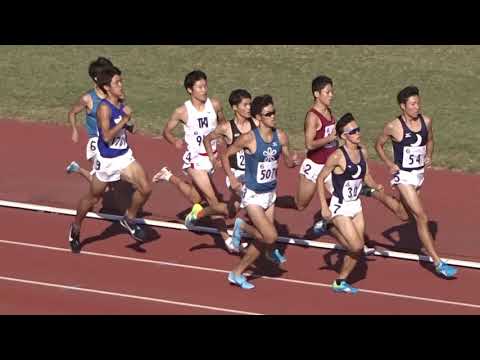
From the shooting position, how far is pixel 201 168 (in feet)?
52.8

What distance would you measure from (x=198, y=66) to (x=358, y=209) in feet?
38.0

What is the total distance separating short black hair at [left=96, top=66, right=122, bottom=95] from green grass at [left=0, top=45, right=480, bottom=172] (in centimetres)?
566

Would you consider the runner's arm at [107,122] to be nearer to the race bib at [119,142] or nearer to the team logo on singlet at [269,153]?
the race bib at [119,142]

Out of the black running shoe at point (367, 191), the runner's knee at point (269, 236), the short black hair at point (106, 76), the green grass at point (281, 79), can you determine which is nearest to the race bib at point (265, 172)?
the runner's knee at point (269, 236)

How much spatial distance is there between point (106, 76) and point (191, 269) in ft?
8.47

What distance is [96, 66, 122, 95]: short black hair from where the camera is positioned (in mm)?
15430

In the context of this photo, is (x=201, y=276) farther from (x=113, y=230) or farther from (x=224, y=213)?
(x=113, y=230)

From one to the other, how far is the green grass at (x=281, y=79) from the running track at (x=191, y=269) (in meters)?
3.28

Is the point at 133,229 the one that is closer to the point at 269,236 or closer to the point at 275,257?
the point at 275,257

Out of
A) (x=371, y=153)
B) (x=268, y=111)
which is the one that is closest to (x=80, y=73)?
(x=371, y=153)

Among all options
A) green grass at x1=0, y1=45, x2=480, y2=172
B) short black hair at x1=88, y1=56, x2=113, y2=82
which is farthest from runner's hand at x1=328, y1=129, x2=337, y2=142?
green grass at x1=0, y1=45, x2=480, y2=172

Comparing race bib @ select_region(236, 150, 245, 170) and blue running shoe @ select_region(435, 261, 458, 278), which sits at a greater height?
race bib @ select_region(236, 150, 245, 170)

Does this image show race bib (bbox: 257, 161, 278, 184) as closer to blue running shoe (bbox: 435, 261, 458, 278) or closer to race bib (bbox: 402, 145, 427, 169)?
race bib (bbox: 402, 145, 427, 169)

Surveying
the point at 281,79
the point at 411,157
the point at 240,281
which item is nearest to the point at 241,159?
the point at 240,281
